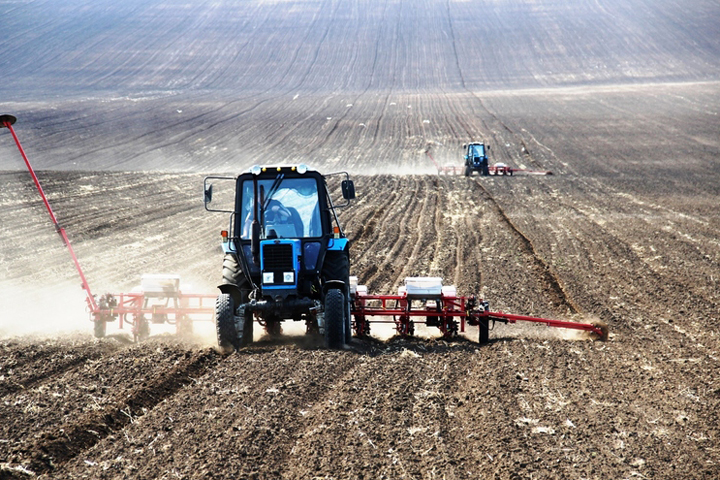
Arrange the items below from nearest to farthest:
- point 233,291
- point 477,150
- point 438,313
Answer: point 233,291, point 438,313, point 477,150

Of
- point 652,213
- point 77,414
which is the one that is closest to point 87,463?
point 77,414

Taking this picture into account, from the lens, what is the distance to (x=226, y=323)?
8.83 metres

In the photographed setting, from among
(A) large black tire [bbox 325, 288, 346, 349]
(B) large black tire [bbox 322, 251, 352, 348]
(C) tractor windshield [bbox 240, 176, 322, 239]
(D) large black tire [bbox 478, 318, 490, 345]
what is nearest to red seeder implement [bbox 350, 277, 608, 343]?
(D) large black tire [bbox 478, 318, 490, 345]

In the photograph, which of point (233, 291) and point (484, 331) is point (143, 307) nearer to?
point (233, 291)

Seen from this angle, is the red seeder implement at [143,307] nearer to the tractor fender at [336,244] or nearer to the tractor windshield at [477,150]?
the tractor fender at [336,244]

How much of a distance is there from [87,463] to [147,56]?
70.3 metres

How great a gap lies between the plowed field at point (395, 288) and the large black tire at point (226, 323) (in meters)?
0.20

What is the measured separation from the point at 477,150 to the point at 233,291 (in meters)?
25.3

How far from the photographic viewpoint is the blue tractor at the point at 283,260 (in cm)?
891

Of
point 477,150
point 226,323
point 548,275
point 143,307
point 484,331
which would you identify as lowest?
point 548,275

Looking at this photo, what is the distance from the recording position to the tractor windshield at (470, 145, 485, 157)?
32750mm

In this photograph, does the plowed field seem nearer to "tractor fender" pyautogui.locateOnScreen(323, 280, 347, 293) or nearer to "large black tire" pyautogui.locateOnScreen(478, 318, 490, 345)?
"large black tire" pyautogui.locateOnScreen(478, 318, 490, 345)

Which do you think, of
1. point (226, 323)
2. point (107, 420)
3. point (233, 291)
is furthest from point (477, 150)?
point (107, 420)

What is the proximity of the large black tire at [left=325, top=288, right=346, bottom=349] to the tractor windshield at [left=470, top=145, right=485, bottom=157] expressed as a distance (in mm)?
24668
